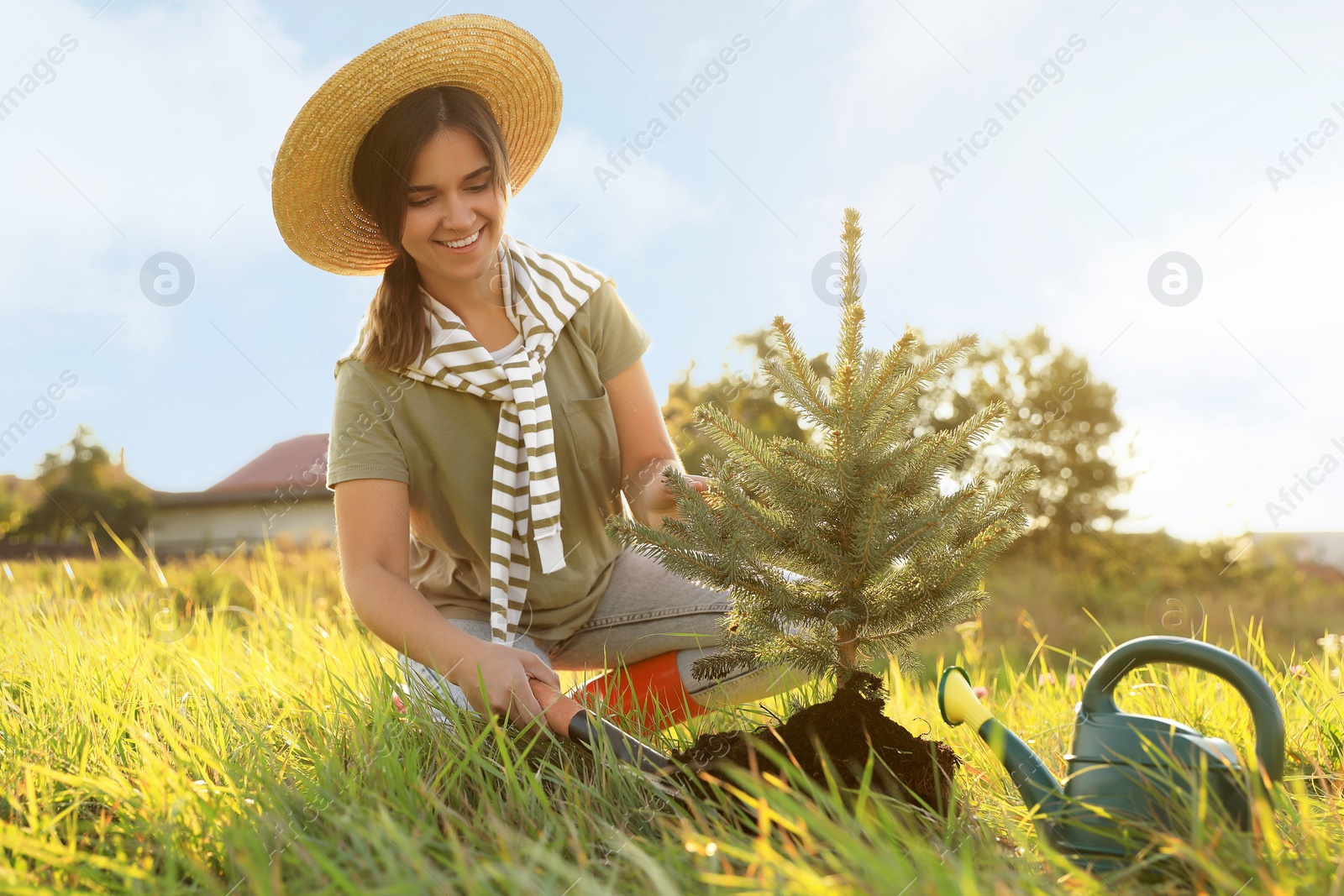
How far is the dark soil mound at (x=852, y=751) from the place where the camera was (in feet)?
6.25

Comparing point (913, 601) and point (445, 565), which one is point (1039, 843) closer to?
point (913, 601)

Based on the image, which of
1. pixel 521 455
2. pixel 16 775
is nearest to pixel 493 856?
pixel 16 775

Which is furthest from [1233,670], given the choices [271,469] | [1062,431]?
[271,469]

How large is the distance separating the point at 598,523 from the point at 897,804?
5.32 feet

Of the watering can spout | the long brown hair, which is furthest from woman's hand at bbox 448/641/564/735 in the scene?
the long brown hair

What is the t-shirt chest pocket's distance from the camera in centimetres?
309

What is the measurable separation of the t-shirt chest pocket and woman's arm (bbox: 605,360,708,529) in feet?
0.12

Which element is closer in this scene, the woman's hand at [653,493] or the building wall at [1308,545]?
the woman's hand at [653,493]

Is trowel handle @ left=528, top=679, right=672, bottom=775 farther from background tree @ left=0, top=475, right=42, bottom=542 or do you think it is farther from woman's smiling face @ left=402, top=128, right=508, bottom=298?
background tree @ left=0, top=475, right=42, bottom=542

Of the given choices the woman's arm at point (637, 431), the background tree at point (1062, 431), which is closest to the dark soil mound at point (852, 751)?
the woman's arm at point (637, 431)

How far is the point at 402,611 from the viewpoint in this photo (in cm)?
251

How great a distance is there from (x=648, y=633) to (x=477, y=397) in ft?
3.23

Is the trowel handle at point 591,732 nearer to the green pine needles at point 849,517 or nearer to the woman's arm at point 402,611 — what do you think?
the woman's arm at point 402,611

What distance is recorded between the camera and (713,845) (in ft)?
4.68
